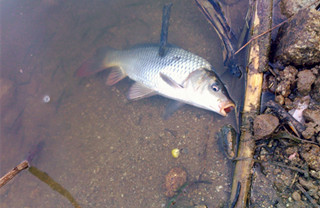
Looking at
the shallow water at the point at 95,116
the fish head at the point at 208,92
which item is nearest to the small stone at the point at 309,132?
A: the fish head at the point at 208,92

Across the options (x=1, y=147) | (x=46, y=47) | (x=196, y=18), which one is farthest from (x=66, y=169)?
(x=196, y=18)

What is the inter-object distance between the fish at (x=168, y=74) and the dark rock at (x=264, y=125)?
0.47 meters

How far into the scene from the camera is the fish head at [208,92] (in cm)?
304

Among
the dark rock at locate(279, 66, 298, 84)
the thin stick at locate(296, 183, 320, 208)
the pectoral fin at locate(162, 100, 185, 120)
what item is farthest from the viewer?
the pectoral fin at locate(162, 100, 185, 120)

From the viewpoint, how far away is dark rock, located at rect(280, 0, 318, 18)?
2.89m

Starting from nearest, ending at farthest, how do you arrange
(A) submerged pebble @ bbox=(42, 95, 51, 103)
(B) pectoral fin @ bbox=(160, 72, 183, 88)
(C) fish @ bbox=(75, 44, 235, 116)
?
(C) fish @ bbox=(75, 44, 235, 116) < (B) pectoral fin @ bbox=(160, 72, 183, 88) < (A) submerged pebble @ bbox=(42, 95, 51, 103)

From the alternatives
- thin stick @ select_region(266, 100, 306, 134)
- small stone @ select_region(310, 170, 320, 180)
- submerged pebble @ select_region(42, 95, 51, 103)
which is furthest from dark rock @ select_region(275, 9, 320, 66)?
submerged pebble @ select_region(42, 95, 51, 103)

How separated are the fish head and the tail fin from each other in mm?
1823

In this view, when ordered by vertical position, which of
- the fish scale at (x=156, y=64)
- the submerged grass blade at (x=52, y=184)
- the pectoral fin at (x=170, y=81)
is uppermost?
the fish scale at (x=156, y=64)

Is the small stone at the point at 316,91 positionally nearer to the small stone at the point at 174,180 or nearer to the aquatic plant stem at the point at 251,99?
the aquatic plant stem at the point at 251,99

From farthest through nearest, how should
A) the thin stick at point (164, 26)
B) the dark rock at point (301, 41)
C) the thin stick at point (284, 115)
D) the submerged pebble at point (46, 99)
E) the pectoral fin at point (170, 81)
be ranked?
1. the submerged pebble at point (46, 99)
2. the thin stick at point (164, 26)
3. the pectoral fin at point (170, 81)
4. the thin stick at point (284, 115)
5. the dark rock at point (301, 41)

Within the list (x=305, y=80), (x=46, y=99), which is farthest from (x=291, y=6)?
(x=46, y=99)

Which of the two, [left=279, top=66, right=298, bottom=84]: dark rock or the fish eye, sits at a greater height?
[left=279, top=66, right=298, bottom=84]: dark rock

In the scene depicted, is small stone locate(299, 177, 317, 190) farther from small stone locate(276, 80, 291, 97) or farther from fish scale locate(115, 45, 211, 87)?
fish scale locate(115, 45, 211, 87)
